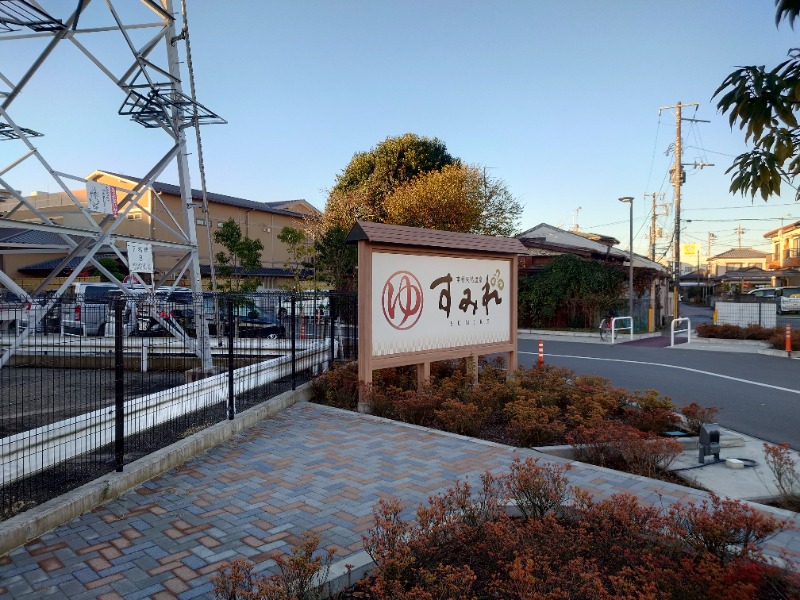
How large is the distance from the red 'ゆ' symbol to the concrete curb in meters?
2.77

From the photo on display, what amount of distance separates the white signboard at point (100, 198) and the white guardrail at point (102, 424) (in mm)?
4203

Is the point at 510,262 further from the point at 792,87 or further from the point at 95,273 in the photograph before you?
the point at 95,273

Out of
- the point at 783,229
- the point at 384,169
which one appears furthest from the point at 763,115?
the point at 783,229

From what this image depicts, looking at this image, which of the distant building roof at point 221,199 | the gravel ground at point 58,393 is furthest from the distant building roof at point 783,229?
the gravel ground at point 58,393

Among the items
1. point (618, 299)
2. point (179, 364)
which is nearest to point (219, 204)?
point (618, 299)

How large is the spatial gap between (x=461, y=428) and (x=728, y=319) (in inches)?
859

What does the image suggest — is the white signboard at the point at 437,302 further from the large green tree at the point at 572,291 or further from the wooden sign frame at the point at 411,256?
the large green tree at the point at 572,291

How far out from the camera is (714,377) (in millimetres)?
13883

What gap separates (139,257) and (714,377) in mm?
13233

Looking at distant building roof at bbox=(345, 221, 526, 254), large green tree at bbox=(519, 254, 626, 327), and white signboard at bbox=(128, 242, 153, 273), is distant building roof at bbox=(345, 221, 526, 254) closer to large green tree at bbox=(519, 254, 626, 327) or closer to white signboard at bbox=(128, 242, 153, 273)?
white signboard at bbox=(128, 242, 153, 273)

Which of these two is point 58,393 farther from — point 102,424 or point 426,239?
point 426,239

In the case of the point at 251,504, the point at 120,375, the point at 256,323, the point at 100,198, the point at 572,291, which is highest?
the point at 100,198

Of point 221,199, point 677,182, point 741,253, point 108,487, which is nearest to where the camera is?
point 108,487

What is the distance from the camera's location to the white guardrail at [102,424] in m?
5.19
